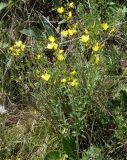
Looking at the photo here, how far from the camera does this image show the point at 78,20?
10.3 ft

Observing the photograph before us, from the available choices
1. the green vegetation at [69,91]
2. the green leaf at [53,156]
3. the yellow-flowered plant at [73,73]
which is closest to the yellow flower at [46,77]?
the green vegetation at [69,91]

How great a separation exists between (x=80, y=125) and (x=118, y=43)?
903mm

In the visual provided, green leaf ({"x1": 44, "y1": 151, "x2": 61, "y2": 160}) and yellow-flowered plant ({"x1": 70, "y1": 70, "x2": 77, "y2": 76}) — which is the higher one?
yellow-flowered plant ({"x1": 70, "y1": 70, "x2": 77, "y2": 76})

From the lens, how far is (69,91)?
2.29 m

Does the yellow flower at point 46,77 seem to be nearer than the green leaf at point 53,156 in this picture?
Yes

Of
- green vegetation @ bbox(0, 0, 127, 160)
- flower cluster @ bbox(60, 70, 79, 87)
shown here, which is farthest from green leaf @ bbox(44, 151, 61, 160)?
flower cluster @ bbox(60, 70, 79, 87)

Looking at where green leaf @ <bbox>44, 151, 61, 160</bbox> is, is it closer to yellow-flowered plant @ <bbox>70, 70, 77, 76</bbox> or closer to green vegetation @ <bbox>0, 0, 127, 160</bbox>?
green vegetation @ <bbox>0, 0, 127, 160</bbox>

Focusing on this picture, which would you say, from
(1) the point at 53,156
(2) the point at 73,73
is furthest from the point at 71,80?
(1) the point at 53,156

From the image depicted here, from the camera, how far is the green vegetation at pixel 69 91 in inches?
92.6

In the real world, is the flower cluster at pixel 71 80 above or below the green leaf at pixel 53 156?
above

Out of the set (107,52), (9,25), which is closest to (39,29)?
(9,25)

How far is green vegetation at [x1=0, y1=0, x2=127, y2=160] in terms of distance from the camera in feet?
7.72

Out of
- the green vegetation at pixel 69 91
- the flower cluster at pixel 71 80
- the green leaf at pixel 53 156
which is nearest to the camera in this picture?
the flower cluster at pixel 71 80

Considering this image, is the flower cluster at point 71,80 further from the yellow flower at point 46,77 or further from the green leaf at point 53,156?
the green leaf at point 53,156
